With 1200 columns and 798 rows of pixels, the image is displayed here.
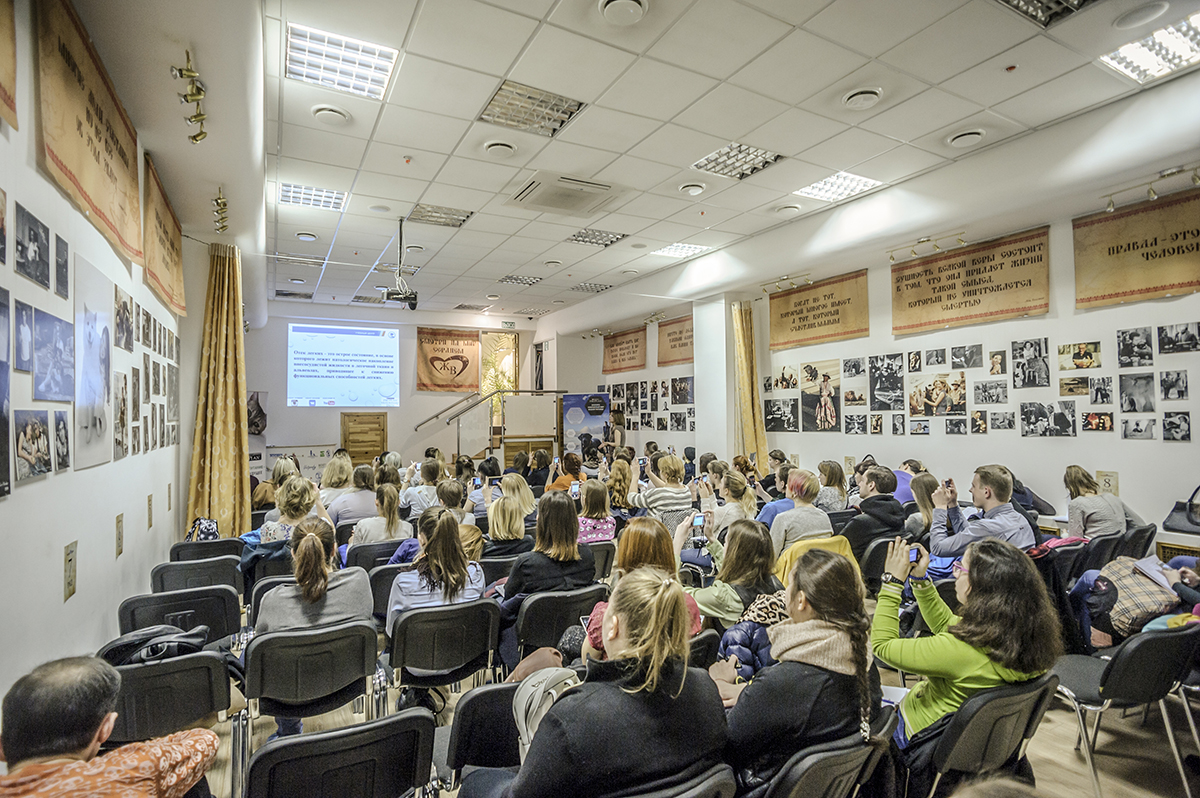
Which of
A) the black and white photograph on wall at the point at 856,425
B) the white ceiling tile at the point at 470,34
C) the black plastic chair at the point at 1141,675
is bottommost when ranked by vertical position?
the black plastic chair at the point at 1141,675

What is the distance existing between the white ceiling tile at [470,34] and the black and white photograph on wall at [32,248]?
2138 mm

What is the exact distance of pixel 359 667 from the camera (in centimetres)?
251

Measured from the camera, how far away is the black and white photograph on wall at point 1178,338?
15.1 ft

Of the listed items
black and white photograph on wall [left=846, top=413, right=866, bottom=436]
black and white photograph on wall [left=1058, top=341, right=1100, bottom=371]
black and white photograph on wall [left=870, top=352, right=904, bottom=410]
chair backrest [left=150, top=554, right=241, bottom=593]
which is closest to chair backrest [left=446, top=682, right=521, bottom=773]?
chair backrest [left=150, top=554, right=241, bottom=593]

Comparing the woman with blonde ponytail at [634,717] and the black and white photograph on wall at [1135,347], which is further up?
the black and white photograph on wall at [1135,347]

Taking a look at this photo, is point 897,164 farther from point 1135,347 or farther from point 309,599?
point 309,599

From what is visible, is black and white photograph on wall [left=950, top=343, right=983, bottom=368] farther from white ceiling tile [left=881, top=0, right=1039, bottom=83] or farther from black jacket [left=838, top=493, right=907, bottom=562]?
white ceiling tile [left=881, top=0, right=1039, bottom=83]

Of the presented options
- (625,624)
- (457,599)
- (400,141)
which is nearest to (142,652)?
(457,599)

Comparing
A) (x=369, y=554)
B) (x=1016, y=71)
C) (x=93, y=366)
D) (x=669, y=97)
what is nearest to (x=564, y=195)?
(x=669, y=97)

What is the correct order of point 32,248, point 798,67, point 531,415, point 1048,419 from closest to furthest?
point 32,248 < point 798,67 < point 1048,419 < point 531,415

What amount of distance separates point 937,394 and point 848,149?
9.98 ft

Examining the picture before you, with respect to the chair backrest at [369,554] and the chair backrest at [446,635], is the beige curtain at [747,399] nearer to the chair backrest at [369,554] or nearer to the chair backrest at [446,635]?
the chair backrest at [369,554]

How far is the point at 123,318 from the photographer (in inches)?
134

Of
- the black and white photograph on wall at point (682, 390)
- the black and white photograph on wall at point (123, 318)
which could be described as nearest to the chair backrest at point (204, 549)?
the black and white photograph on wall at point (123, 318)
